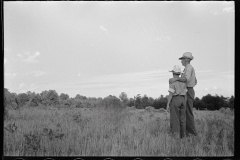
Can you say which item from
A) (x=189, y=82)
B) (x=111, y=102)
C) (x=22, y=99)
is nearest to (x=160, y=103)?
(x=189, y=82)

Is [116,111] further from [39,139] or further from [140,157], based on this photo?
[39,139]

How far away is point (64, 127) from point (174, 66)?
8.79 feet

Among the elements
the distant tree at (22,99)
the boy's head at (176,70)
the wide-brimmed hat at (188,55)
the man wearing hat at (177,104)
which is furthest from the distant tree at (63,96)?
the wide-brimmed hat at (188,55)

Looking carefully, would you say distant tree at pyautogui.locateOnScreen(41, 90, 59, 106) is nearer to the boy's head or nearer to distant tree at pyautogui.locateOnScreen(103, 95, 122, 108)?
distant tree at pyautogui.locateOnScreen(103, 95, 122, 108)

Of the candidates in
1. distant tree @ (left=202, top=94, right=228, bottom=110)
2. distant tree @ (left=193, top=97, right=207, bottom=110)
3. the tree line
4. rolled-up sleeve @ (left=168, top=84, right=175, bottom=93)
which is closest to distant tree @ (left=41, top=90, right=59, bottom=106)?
the tree line

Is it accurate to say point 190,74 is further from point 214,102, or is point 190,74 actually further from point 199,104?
point 214,102

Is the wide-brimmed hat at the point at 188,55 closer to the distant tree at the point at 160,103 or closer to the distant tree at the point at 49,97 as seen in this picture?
Answer: the distant tree at the point at 160,103

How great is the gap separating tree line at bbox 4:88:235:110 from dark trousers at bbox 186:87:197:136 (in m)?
0.23

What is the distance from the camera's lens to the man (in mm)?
5109

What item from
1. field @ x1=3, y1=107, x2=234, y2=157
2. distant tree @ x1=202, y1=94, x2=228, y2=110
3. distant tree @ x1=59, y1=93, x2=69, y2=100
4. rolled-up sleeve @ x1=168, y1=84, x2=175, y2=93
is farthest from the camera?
distant tree @ x1=59, y1=93, x2=69, y2=100

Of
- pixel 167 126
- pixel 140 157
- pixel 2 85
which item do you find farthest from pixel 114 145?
pixel 2 85

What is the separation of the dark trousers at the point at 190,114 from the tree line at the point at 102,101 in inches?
9.0

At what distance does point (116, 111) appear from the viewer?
5621 mm

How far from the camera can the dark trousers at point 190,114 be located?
5223 mm
